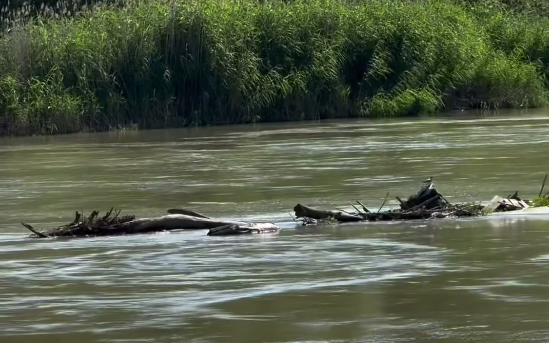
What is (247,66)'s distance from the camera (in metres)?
32.9

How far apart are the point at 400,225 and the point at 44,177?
9.12 metres

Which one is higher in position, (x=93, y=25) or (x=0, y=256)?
(x=93, y=25)

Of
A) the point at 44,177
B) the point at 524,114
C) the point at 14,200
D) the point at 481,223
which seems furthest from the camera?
the point at 524,114

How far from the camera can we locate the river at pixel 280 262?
8656 millimetres

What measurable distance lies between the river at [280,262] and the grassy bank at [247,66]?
30.9 feet

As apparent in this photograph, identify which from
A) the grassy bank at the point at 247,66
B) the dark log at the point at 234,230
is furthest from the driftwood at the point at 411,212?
the grassy bank at the point at 247,66

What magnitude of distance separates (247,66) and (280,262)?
2213 centimetres

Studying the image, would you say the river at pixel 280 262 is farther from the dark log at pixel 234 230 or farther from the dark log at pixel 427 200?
the dark log at pixel 427 200

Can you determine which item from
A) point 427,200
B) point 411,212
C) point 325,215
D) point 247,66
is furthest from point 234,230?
point 247,66

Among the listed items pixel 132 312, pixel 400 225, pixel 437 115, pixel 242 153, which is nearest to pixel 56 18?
pixel 437 115

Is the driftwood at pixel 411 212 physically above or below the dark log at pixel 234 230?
above

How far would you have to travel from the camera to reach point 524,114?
107 ft

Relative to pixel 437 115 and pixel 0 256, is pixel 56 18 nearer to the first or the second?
pixel 437 115

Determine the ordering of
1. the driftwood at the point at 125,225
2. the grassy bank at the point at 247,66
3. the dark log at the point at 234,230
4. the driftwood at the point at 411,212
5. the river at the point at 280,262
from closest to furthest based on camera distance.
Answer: the river at the point at 280,262 < the dark log at the point at 234,230 < the driftwood at the point at 125,225 < the driftwood at the point at 411,212 < the grassy bank at the point at 247,66
